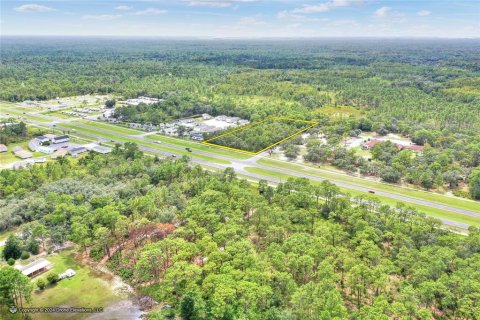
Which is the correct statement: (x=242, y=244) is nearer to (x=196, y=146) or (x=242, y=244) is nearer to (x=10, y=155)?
(x=196, y=146)

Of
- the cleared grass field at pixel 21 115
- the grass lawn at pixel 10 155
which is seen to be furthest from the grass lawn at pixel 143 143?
the grass lawn at pixel 10 155

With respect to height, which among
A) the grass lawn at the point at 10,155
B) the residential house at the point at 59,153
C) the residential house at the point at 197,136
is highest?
the residential house at the point at 197,136

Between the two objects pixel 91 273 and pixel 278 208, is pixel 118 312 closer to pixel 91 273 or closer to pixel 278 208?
pixel 91 273

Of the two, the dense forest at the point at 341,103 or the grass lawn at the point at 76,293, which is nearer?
Answer: the grass lawn at the point at 76,293

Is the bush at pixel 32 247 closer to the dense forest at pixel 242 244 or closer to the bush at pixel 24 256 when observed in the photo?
the dense forest at pixel 242 244

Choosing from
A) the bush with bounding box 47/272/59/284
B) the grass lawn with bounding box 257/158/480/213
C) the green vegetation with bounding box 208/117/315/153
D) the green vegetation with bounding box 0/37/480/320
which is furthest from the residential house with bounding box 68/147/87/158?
the bush with bounding box 47/272/59/284

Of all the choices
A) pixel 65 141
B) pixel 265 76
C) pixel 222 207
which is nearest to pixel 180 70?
pixel 265 76

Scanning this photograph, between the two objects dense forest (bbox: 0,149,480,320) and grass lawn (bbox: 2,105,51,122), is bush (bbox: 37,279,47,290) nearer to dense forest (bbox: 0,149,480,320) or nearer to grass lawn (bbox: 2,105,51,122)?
dense forest (bbox: 0,149,480,320)
